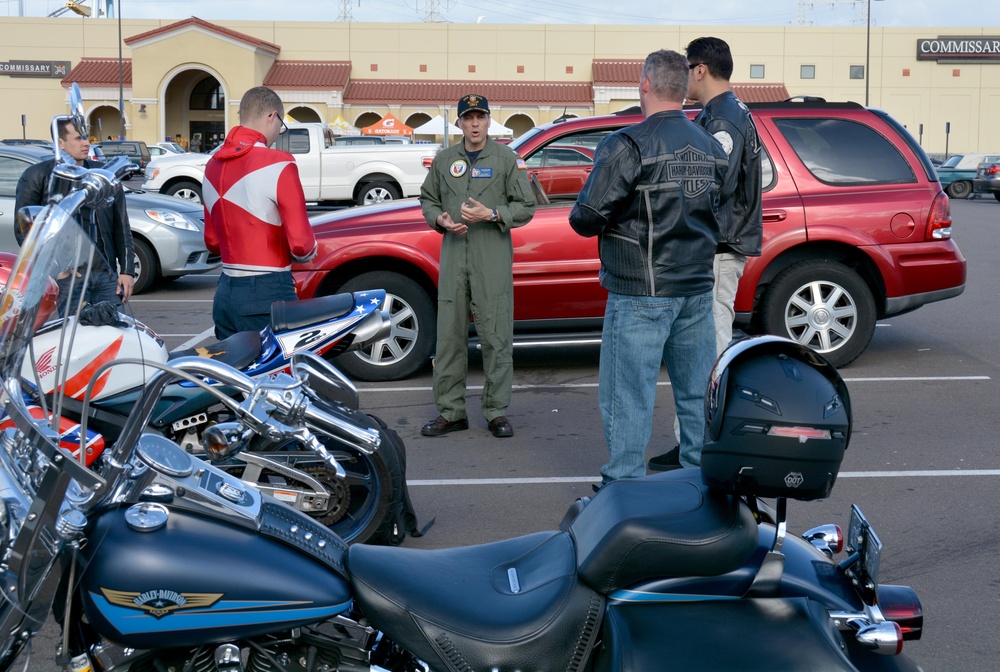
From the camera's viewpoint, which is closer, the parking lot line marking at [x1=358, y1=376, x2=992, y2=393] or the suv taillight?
the parking lot line marking at [x1=358, y1=376, x2=992, y2=393]

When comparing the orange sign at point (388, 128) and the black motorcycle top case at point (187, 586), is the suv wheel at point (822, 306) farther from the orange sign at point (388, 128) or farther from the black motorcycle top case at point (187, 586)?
the orange sign at point (388, 128)

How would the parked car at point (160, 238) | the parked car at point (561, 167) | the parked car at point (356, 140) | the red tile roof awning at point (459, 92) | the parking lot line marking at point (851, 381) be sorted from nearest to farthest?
the parking lot line marking at point (851, 381)
the parked car at point (561, 167)
the parked car at point (160, 238)
the parked car at point (356, 140)
the red tile roof awning at point (459, 92)

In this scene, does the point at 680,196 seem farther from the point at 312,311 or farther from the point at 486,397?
→ the point at 486,397

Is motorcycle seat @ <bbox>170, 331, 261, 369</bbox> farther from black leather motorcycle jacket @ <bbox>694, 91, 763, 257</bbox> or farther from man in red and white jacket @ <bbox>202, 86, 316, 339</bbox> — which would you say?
black leather motorcycle jacket @ <bbox>694, 91, 763, 257</bbox>

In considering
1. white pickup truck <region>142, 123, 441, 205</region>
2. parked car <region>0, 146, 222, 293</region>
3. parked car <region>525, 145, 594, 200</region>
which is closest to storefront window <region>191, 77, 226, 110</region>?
white pickup truck <region>142, 123, 441, 205</region>

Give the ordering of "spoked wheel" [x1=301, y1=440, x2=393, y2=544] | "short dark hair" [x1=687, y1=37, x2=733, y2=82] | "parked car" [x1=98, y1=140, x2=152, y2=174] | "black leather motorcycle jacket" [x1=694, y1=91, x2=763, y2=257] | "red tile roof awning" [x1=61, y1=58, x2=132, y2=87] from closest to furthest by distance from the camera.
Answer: "spoked wheel" [x1=301, y1=440, x2=393, y2=544] < "black leather motorcycle jacket" [x1=694, y1=91, x2=763, y2=257] < "short dark hair" [x1=687, y1=37, x2=733, y2=82] < "parked car" [x1=98, y1=140, x2=152, y2=174] < "red tile roof awning" [x1=61, y1=58, x2=132, y2=87]

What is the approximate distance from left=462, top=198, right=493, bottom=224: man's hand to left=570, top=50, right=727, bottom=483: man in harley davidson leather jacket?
166 cm

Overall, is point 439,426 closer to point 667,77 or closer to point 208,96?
point 667,77

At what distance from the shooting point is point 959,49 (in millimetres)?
61781

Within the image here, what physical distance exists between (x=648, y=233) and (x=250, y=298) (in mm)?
2240

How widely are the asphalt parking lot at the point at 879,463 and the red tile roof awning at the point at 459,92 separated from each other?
46.7 metres

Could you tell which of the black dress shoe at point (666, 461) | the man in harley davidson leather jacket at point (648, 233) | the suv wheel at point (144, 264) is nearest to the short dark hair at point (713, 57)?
the man in harley davidson leather jacket at point (648, 233)

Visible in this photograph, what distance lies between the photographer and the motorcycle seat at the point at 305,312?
15.2 ft

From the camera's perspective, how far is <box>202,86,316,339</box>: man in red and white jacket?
215 inches
